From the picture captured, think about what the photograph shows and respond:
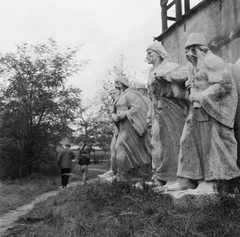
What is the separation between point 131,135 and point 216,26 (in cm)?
454

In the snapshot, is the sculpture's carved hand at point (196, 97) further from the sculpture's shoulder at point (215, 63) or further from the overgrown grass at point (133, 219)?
the overgrown grass at point (133, 219)

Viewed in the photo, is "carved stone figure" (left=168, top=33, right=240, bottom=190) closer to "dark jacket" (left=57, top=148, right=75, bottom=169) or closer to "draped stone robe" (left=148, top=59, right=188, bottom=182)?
"draped stone robe" (left=148, top=59, right=188, bottom=182)

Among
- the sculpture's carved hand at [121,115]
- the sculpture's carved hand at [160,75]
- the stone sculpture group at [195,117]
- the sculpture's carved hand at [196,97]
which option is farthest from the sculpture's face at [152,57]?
the sculpture's carved hand at [121,115]

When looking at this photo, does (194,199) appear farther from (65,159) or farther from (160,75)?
(65,159)

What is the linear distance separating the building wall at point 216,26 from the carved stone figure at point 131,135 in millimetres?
2913

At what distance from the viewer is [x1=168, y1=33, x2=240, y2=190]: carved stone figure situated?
5.02 m

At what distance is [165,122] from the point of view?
6902 millimetres

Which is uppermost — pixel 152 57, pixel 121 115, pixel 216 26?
pixel 216 26

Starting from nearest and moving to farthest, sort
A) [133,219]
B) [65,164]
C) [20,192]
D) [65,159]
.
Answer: [133,219] → [20,192] → [65,164] → [65,159]

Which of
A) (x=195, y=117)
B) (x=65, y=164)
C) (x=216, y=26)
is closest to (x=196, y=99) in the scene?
(x=195, y=117)

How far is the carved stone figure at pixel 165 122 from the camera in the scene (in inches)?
265

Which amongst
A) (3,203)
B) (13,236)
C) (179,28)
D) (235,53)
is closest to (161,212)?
(13,236)

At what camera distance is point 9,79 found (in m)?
16.3

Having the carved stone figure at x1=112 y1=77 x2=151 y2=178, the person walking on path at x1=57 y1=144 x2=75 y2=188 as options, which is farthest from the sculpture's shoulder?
the person walking on path at x1=57 y1=144 x2=75 y2=188
